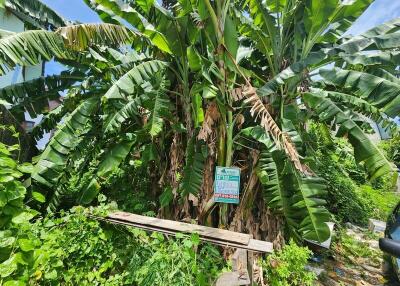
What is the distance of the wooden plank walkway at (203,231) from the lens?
283 cm

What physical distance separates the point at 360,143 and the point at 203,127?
1.97 m

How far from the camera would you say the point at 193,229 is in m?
3.14

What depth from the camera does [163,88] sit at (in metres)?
4.43

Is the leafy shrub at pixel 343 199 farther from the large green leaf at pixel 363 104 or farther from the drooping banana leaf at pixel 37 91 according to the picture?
the drooping banana leaf at pixel 37 91

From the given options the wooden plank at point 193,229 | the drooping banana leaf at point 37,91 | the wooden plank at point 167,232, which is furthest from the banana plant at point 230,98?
the drooping banana leaf at point 37,91

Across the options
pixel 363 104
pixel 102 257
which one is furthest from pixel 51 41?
pixel 363 104

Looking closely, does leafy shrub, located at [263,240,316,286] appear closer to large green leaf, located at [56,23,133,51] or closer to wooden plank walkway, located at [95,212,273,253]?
wooden plank walkway, located at [95,212,273,253]

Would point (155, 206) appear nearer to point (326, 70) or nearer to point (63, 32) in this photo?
point (63, 32)

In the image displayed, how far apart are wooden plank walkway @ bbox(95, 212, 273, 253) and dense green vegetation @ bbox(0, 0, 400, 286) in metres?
0.16

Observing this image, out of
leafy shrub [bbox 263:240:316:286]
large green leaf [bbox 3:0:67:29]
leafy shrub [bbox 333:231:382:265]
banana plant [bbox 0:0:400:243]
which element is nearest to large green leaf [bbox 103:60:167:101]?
banana plant [bbox 0:0:400:243]

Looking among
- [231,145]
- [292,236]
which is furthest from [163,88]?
[292,236]

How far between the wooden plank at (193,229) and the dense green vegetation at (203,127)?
165 millimetres

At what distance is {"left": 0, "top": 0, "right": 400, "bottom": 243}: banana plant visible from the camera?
3.77 m

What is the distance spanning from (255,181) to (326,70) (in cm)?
184
